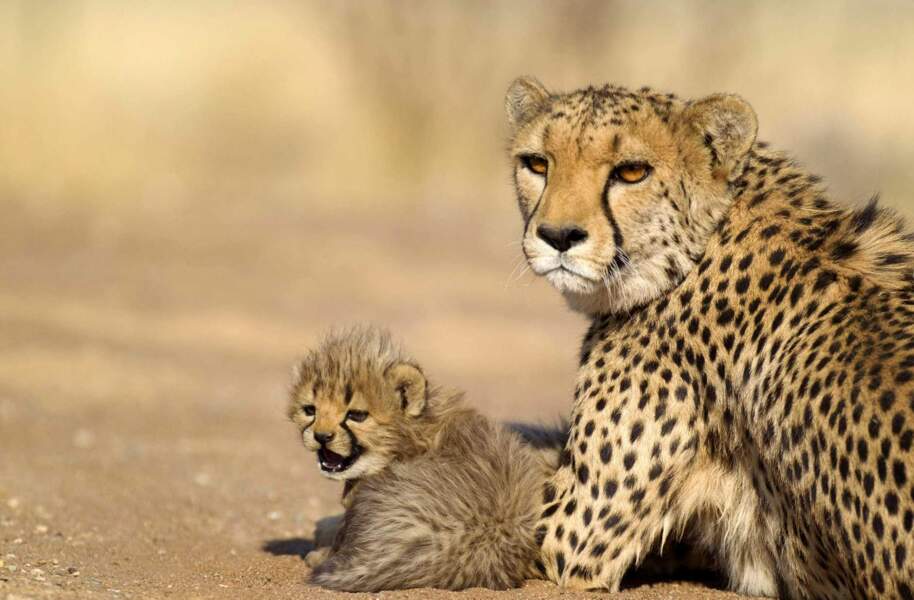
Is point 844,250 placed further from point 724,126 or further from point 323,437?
point 323,437

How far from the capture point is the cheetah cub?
403 cm

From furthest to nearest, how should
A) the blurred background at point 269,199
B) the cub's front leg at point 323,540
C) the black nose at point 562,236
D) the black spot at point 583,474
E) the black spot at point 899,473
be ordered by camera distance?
the blurred background at point 269,199 → the cub's front leg at point 323,540 → the black spot at point 583,474 → the black nose at point 562,236 → the black spot at point 899,473

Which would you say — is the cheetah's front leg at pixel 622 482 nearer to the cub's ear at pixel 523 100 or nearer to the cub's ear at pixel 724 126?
the cub's ear at pixel 724 126

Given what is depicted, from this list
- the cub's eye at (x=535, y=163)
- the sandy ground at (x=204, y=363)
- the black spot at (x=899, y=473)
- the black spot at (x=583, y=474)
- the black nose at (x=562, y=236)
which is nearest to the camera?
the black spot at (x=899, y=473)

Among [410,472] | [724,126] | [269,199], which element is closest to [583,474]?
[410,472]

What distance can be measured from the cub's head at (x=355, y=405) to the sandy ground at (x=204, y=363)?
1.39 feet

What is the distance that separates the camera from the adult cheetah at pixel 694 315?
3.76m

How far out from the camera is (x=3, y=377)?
9398 mm

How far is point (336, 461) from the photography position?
448cm

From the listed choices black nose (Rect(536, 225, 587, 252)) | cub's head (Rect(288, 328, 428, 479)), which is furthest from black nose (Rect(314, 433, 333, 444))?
→ black nose (Rect(536, 225, 587, 252))

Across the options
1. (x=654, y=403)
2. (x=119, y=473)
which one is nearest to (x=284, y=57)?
(x=119, y=473)

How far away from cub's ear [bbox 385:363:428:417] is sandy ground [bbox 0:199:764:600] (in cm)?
63

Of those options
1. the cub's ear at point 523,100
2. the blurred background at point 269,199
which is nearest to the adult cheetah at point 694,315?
the cub's ear at point 523,100

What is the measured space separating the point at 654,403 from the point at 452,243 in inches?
443
